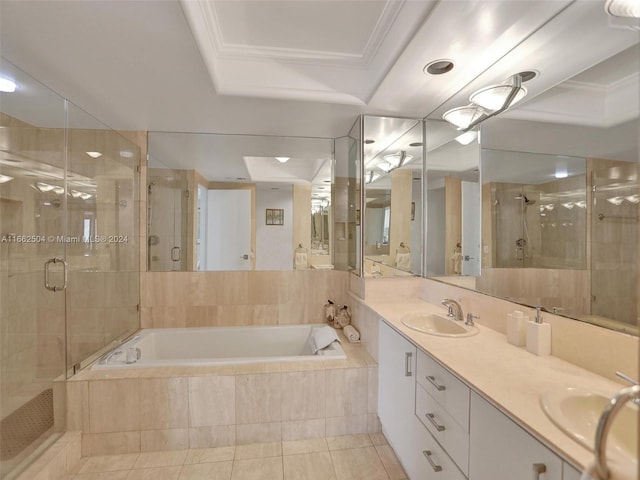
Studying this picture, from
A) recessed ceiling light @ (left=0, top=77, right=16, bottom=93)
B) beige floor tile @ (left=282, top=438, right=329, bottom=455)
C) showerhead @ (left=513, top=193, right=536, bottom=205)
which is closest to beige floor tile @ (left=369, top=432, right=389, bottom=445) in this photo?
beige floor tile @ (left=282, top=438, right=329, bottom=455)

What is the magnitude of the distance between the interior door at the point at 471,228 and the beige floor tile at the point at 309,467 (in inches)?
59.3

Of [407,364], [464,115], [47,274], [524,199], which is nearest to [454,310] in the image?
[407,364]

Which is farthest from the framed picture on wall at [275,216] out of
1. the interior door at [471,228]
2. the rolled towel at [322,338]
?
the interior door at [471,228]

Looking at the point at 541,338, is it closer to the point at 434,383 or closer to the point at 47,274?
the point at 434,383

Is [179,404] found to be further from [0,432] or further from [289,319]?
[289,319]

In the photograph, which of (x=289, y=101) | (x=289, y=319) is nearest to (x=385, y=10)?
(x=289, y=101)

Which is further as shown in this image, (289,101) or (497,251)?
(289,101)

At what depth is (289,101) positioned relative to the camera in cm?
215

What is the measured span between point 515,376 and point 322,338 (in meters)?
1.64

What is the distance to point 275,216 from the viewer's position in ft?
10.3

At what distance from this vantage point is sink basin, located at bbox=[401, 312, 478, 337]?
1833 mm

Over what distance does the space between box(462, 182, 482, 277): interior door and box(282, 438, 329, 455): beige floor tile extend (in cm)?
151

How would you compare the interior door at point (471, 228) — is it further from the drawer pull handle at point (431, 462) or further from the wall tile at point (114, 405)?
the wall tile at point (114, 405)

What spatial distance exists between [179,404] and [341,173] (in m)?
2.30
